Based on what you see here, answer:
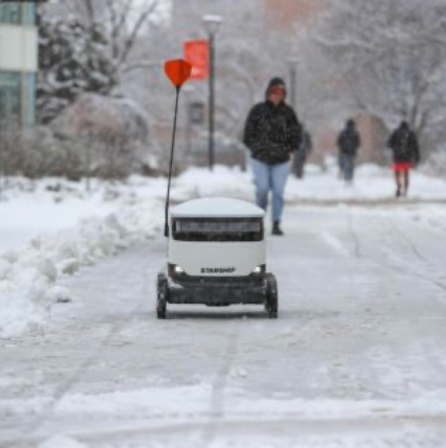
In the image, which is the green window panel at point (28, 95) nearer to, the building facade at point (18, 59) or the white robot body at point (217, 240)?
the building facade at point (18, 59)

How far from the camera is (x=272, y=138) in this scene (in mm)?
16281

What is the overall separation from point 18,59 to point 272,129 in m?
25.5

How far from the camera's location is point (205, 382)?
6.39 m

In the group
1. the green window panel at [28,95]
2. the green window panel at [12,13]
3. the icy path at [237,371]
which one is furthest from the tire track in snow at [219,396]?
the green window panel at [28,95]

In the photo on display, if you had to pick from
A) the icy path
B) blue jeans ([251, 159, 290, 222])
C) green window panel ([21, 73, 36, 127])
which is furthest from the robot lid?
green window panel ([21, 73, 36, 127])

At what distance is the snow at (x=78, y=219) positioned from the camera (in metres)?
9.07

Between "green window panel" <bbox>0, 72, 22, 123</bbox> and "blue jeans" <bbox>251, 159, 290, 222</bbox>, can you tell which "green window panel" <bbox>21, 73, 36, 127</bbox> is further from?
"blue jeans" <bbox>251, 159, 290, 222</bbox>

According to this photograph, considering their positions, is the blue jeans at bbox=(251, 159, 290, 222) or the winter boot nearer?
the blue jeans at bbox=(251, 159, 290, 222)

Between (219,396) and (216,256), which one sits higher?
(216,256)

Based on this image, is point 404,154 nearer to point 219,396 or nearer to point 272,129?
point 272,129

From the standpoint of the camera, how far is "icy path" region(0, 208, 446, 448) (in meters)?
5.35

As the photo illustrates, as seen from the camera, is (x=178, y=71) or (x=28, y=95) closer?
(x=178, y=71)

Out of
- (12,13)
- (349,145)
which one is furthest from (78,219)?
(12,13)

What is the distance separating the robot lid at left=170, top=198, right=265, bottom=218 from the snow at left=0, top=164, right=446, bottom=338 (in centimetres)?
105
